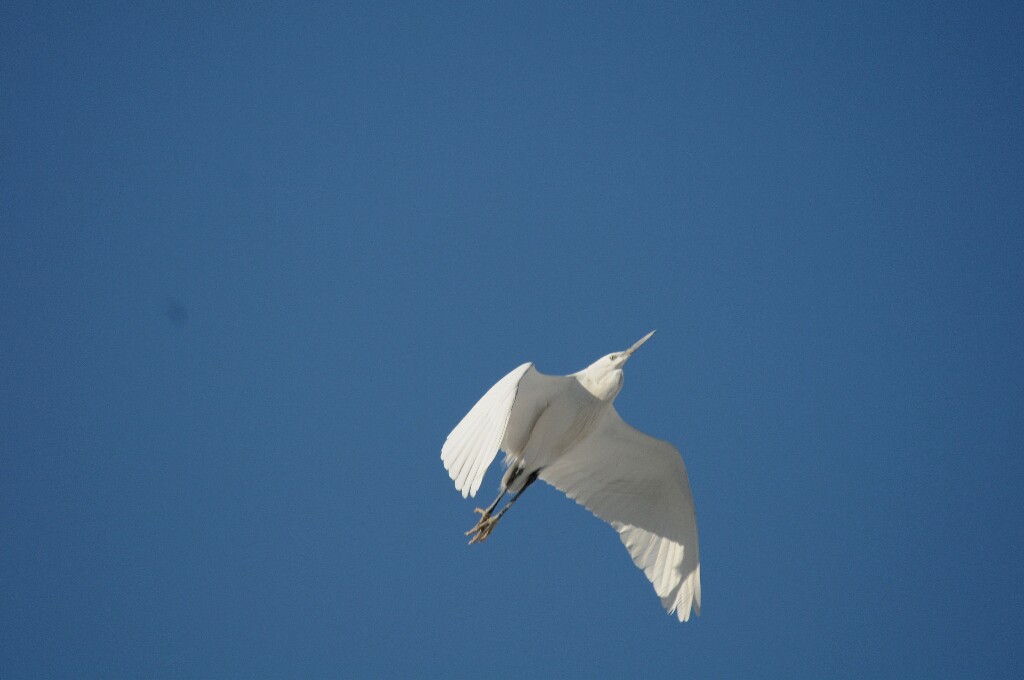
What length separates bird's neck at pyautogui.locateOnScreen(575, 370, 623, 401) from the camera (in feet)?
33.7

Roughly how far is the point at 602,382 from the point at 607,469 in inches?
49.6

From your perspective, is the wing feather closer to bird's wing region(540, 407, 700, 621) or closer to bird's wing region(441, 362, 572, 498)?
bird's wing region(441, 362, 572, 498)

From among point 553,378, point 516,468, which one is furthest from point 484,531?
point 553,378

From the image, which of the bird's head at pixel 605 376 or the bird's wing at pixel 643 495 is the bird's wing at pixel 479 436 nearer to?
the bird's head at pixel 605 376

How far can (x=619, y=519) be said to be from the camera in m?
11.0

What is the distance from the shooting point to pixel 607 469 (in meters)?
11.2

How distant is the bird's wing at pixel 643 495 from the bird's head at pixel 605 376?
0.34 metres

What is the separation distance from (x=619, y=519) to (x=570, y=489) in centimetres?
56

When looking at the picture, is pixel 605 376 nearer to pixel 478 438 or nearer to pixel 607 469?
pixel 607 469

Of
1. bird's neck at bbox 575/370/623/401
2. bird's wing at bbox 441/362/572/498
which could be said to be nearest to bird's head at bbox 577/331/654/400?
bird's neck at bbox 575/370/623/401

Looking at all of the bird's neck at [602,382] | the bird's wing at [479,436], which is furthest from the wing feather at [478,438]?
the bird's neck at [602,382]

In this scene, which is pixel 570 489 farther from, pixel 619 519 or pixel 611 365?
pixel 611 365

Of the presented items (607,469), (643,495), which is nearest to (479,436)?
(607,469)

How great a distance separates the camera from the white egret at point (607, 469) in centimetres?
1023
